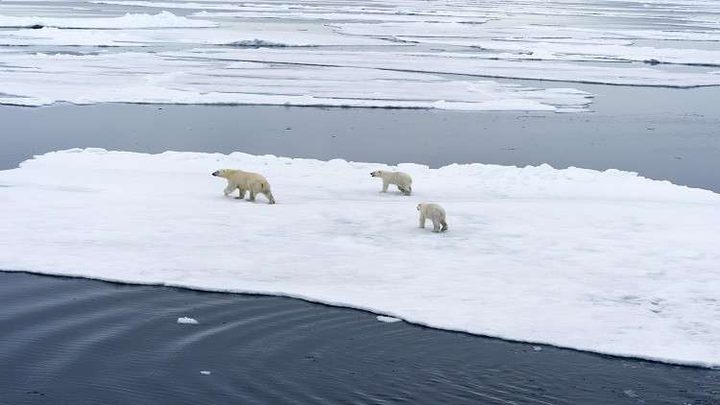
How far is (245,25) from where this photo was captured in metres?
46.7

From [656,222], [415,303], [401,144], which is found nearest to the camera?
[415,303]

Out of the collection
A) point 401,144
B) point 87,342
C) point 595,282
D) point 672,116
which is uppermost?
point 672,116

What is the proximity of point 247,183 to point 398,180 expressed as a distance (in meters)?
2.04

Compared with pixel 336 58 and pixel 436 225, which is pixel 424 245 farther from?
pixel 336 58

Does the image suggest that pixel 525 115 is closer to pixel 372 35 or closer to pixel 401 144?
pixel 401 144

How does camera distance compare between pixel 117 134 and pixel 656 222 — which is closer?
pixel 656 222

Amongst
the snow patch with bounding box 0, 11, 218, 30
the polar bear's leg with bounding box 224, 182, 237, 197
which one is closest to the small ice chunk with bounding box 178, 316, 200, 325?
the polar bear's leg with bounding box 224, 182, 237, 197

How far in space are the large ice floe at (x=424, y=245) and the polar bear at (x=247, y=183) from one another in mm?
186

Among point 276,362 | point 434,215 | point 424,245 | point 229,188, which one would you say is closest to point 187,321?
point 276,362

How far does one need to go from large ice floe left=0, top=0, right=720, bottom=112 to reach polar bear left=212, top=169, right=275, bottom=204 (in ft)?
31.7

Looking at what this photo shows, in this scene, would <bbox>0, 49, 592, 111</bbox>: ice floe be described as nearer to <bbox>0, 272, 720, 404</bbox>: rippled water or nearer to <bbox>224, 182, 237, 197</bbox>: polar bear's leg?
<bbox>224, 182, 237, 197</bbox>: polar bear's leg

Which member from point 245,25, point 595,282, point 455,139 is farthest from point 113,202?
point 245,25

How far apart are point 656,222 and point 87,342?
22.6ft

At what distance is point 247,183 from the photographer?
12336mm
